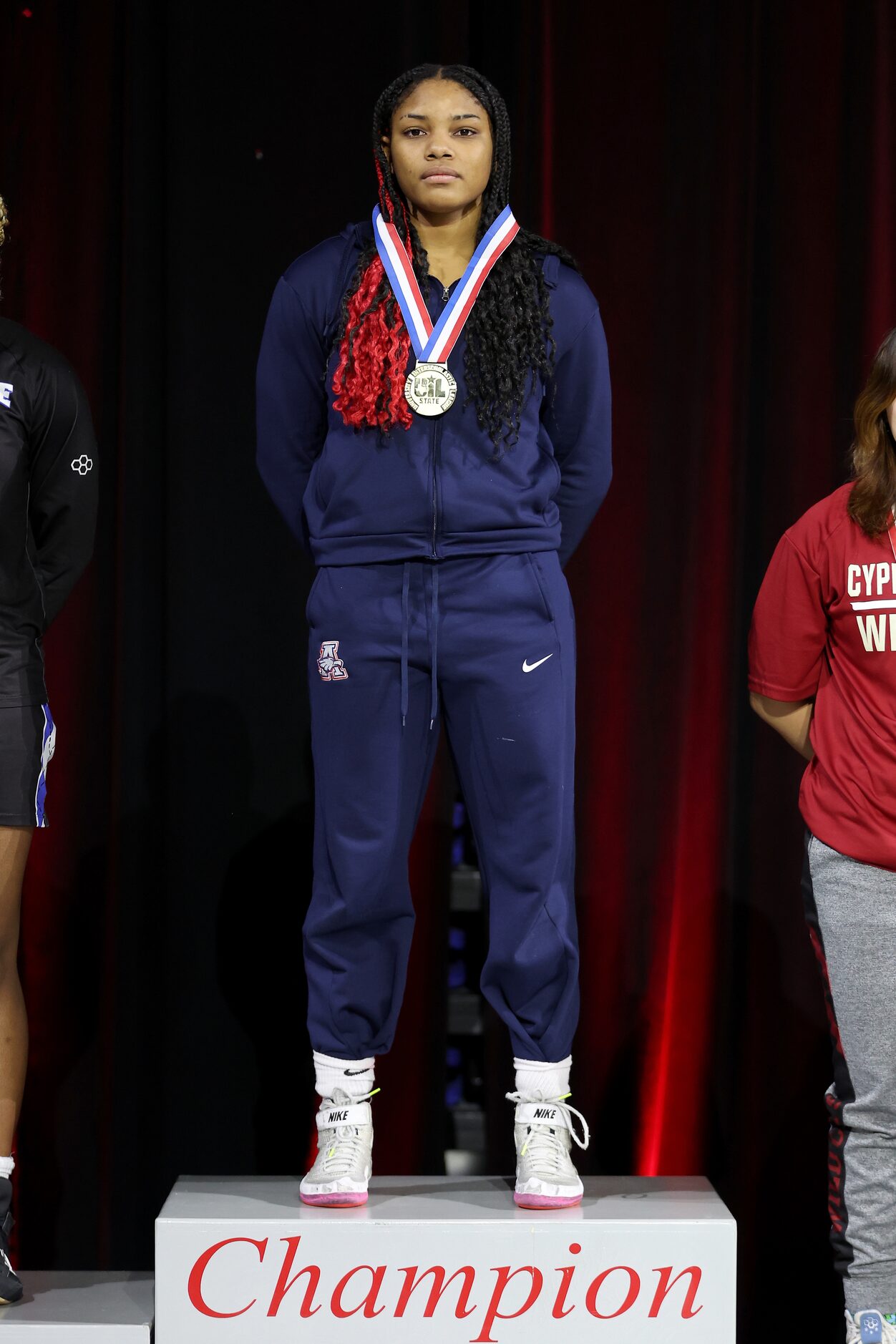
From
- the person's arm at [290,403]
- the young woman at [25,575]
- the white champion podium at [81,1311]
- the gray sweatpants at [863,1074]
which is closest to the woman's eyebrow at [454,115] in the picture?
the person's arm at [290,403]

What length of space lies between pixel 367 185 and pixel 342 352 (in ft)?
2.96

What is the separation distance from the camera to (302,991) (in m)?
3.22

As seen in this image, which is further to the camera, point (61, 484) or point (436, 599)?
point (61, 484)

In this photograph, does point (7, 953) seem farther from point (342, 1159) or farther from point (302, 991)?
point (302, 991)

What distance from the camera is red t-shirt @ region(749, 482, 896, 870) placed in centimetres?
232

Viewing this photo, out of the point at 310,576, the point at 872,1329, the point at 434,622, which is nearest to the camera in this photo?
the point at 872,1329

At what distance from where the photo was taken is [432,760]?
96.9 inches

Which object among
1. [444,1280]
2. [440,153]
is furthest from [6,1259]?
[440,153]

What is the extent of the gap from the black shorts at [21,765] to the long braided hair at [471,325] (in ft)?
2.21

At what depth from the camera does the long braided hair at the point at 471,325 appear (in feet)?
7.84

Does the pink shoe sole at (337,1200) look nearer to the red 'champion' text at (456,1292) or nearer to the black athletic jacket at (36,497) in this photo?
the red 'champion' text at (456,1292)

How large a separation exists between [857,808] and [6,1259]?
145 centimetres

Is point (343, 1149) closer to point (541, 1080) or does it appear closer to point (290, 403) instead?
point (541, 1080)

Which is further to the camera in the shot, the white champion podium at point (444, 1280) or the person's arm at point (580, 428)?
the person's arm at point (580, 428)
